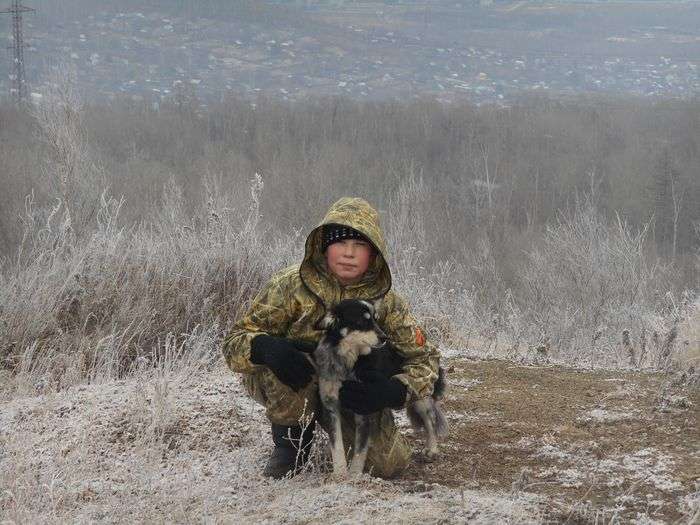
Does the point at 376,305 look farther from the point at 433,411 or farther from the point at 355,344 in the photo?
the point at 433,411

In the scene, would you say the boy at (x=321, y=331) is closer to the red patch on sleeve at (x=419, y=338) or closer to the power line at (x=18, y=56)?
the red patch on sleeve at (x=419, y=338)

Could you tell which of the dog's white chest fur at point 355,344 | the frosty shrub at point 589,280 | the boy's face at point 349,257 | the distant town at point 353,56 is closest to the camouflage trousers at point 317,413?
the dog's white chest fur at point 355,344

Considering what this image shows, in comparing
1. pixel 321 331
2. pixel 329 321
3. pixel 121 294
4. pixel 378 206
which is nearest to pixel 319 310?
pixel 321 331

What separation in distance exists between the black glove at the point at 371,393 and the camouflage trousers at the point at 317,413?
22 cm

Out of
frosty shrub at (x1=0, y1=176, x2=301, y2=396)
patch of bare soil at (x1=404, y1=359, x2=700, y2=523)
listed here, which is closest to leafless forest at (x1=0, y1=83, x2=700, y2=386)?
frosty shrub at (x1=0, y1=176, x2=301, y2=396)

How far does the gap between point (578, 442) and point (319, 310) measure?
5.22ft

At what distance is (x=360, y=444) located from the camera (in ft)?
14.0

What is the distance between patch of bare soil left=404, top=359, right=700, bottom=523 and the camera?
161 inches

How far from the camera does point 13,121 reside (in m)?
43.2

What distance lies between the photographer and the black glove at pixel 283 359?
4.05 meters

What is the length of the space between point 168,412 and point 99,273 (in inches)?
169

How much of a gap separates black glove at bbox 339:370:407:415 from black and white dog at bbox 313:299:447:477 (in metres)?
0.04

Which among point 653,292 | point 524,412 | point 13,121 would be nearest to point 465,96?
point 13,121

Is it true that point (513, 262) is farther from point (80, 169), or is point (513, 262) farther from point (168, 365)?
point (168, 365)
